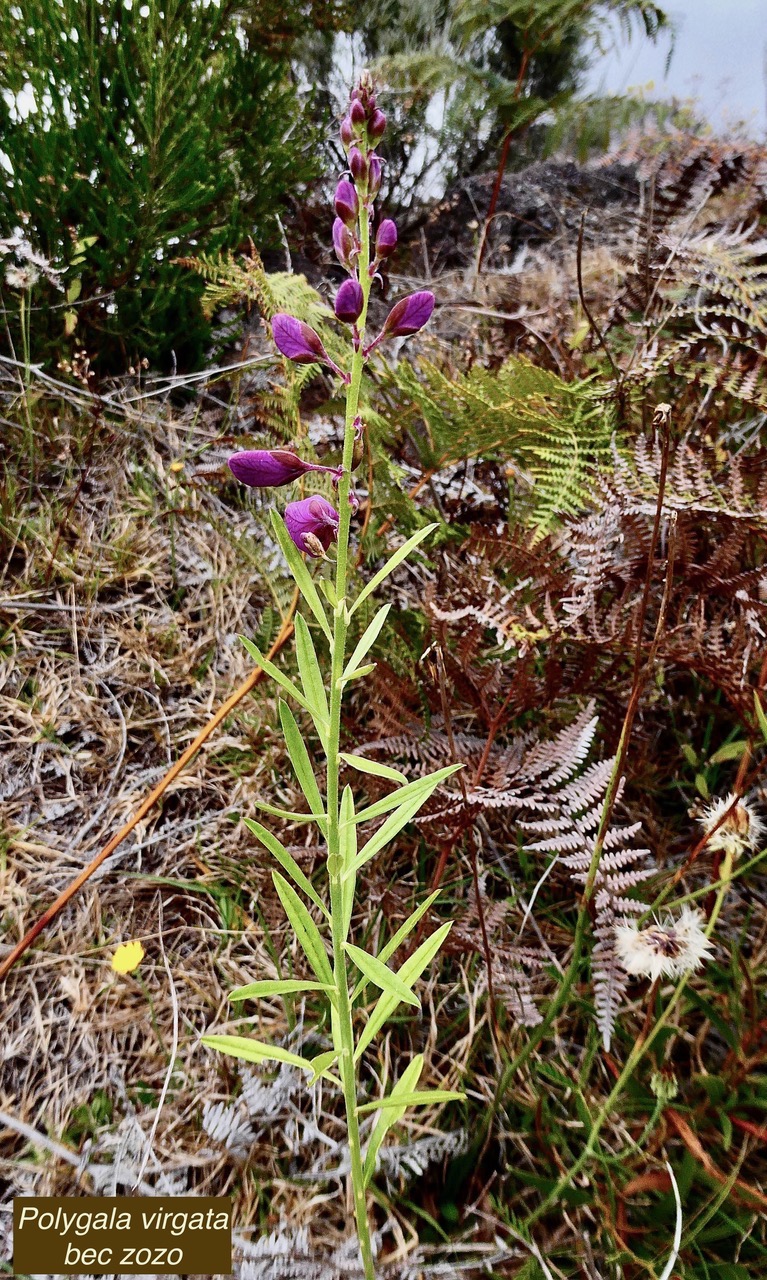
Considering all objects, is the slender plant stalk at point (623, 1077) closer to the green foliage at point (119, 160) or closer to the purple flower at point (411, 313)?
the purple flower at point (411, 313)

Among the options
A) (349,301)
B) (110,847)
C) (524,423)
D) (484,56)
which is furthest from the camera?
(484,56)

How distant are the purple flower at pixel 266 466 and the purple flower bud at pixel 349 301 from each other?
156 millimetres

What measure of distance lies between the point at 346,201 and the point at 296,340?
0.16m

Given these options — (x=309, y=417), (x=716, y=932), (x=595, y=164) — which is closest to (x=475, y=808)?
(x=716, y=932)

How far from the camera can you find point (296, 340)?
82 centimetres

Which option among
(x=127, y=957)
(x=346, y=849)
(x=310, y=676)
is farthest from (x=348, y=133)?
(x=127, y=957)

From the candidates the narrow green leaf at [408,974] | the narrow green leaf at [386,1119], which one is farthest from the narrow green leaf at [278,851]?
the narrow green leaf at [386,1119]

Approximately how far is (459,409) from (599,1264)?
153 cm

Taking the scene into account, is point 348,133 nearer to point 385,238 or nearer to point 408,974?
point 385,238

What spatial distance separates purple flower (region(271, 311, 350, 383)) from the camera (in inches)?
31.9

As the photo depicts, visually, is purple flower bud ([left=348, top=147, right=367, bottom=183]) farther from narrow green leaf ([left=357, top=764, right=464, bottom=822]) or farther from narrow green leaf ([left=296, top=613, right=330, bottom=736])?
narrow green leaf ([left=357, top=764, right=464, bottom=822])

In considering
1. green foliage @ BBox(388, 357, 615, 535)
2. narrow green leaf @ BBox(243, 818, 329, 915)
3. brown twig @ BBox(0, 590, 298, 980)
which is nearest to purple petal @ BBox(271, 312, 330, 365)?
narrow green leaf @ BBox(243, 818, 329, 915)

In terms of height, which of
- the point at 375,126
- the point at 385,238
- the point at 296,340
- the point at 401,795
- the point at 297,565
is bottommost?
the point at 401,795

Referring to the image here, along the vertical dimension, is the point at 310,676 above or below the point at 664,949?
above
